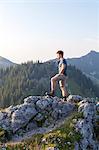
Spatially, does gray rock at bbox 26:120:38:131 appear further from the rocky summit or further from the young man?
the young man

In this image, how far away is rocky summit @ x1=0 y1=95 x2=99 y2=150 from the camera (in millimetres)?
22472

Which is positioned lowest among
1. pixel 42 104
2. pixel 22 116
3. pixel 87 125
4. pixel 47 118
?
pixel 87 125

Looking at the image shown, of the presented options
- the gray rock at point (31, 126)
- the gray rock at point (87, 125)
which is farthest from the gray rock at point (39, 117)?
the gray rock at point (87, 125)

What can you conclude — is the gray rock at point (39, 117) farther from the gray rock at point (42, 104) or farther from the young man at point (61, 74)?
the young man at point (61, 74)

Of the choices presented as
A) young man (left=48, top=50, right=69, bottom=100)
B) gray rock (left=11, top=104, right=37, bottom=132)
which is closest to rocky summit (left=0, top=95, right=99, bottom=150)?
gray rock (left=11, top=104, right=37, bottom=132)

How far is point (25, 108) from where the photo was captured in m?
24.7

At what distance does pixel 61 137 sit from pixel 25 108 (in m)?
4.81

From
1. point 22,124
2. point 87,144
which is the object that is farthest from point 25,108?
point 87,144

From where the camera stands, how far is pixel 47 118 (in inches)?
960

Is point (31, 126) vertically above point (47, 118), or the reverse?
point (47, 118)

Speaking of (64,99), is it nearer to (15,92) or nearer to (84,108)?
(84,108)

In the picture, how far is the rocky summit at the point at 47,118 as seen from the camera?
22.5 m

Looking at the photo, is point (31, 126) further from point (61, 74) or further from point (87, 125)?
point (61, 74)

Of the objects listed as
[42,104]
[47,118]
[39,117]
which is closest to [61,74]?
[42,104]
